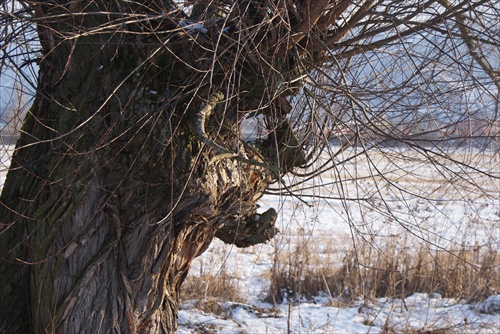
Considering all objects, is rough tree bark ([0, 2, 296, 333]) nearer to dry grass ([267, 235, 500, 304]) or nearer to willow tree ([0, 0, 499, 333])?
willow tree ([0, 0, 499, 333])

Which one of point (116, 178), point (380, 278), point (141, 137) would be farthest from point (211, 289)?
point (141, 137)

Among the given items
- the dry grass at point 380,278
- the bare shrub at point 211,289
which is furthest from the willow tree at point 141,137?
the dry grass at point 380,278

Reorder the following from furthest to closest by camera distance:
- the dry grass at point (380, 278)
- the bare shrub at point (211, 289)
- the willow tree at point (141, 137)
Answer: the dry grass at point (380, 278), the bare shrub at point (211, 289), the willow tree at point (141, 137)

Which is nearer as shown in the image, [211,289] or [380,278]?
[211,289]

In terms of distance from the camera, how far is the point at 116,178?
9.17ft

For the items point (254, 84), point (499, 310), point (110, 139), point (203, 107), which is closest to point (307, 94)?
point (254, 84)

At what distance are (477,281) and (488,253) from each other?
602mm

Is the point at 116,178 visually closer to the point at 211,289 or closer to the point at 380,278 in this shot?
the point at 211,289

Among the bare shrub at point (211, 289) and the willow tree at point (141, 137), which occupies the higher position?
the willow tree at point (141, 137)

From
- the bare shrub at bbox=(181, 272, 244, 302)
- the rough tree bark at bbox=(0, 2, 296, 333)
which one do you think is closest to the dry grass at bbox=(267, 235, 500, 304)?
the bare shrub at bbox=(181, 272, 244, 302)

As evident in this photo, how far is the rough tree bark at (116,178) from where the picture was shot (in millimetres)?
2752

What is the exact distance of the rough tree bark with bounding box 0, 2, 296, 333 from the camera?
108 inches

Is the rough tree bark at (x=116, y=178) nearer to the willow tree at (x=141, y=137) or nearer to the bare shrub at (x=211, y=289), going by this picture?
the willow tree at (x=141, y=137)

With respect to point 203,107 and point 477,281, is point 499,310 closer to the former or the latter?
point 477,281
